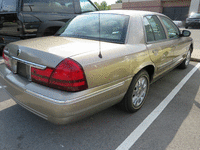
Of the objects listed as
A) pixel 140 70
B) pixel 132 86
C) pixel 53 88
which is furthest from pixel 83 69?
pixel 140 70

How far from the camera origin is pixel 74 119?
2.02 m

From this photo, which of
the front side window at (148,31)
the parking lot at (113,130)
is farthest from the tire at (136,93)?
the front side window at (148,31)

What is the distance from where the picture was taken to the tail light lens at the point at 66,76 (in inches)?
74.1

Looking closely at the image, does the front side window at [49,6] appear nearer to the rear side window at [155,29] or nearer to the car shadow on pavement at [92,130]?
the car shadow on pavement at [92,130]

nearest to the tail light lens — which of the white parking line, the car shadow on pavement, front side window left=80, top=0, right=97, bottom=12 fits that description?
the car shadow on pavement

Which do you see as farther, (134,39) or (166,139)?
(134,39)

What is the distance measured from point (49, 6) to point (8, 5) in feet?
3.42

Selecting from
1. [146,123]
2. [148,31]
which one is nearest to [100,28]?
[148,31]

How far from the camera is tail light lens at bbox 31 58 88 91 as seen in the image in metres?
1.88

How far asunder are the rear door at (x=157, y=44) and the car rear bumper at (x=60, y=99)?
3.28ft

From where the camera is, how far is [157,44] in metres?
3.13

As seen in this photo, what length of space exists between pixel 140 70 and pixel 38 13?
337 cm

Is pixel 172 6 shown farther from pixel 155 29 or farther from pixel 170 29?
pixel 155 29

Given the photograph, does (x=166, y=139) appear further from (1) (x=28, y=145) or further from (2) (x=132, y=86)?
(1) (x=28, y=145)
